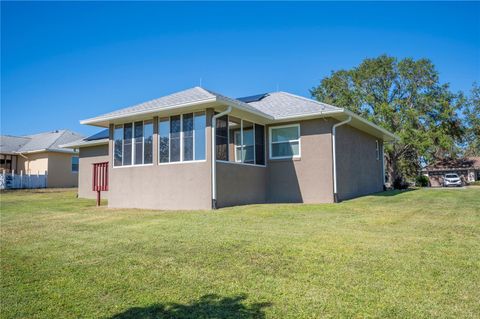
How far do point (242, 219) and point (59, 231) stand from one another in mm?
4275

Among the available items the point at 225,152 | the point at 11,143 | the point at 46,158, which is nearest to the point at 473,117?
the point at 225,152

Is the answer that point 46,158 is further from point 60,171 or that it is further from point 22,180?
point 22,180

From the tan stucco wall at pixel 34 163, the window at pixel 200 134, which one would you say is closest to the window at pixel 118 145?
the window at pixel 200 134

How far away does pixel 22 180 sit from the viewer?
2645 centimetres

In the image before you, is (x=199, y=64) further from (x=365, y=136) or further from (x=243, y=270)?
(x=243, y=270)

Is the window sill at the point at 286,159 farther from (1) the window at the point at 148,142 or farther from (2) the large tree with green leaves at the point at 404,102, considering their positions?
(2) the large tree with green leaves at the point at 404,102

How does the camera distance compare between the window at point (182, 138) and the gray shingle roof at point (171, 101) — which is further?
the window at point (182, 138)

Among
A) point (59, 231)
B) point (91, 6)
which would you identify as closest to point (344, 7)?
point (91, 6)

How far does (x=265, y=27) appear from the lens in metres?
17.4

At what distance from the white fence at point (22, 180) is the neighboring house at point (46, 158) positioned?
1.27 ft

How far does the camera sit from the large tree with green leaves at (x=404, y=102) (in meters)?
31.6

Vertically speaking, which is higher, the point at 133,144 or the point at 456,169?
the point at 133,144

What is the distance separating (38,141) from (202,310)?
32250 mm

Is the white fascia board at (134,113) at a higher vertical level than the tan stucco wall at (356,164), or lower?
higher
